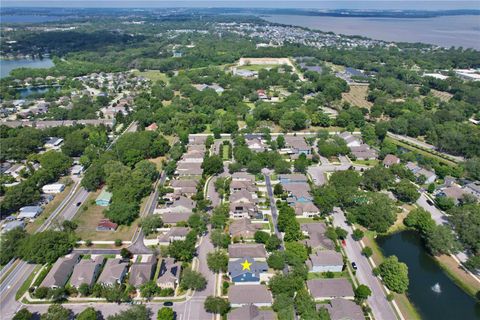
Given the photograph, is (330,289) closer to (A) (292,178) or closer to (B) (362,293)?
(B) (362,293)

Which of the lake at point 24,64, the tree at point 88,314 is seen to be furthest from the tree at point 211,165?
the lake at point 24,64

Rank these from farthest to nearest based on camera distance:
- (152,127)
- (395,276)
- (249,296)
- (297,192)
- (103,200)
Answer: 1. (152,127)
2. (297,192)
3. (103,200)
4. (395,276)
5. (249,296)

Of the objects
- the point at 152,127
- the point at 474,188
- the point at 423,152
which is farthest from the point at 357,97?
the point at 152,127

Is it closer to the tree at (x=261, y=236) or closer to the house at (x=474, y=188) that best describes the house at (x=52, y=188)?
the tree at (x=261, y=236)

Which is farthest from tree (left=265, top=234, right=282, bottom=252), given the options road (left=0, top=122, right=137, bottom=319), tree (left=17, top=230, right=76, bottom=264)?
road (left=0, top=122, right=137, bottom=319)

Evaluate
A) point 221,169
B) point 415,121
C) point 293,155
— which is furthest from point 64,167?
point 415,121

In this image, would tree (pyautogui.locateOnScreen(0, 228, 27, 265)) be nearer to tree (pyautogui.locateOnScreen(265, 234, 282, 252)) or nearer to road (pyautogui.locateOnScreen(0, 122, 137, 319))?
road (pyautogui.locateOnScreen(0, 122, 137, 319))

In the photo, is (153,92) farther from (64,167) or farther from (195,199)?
(195,199)
